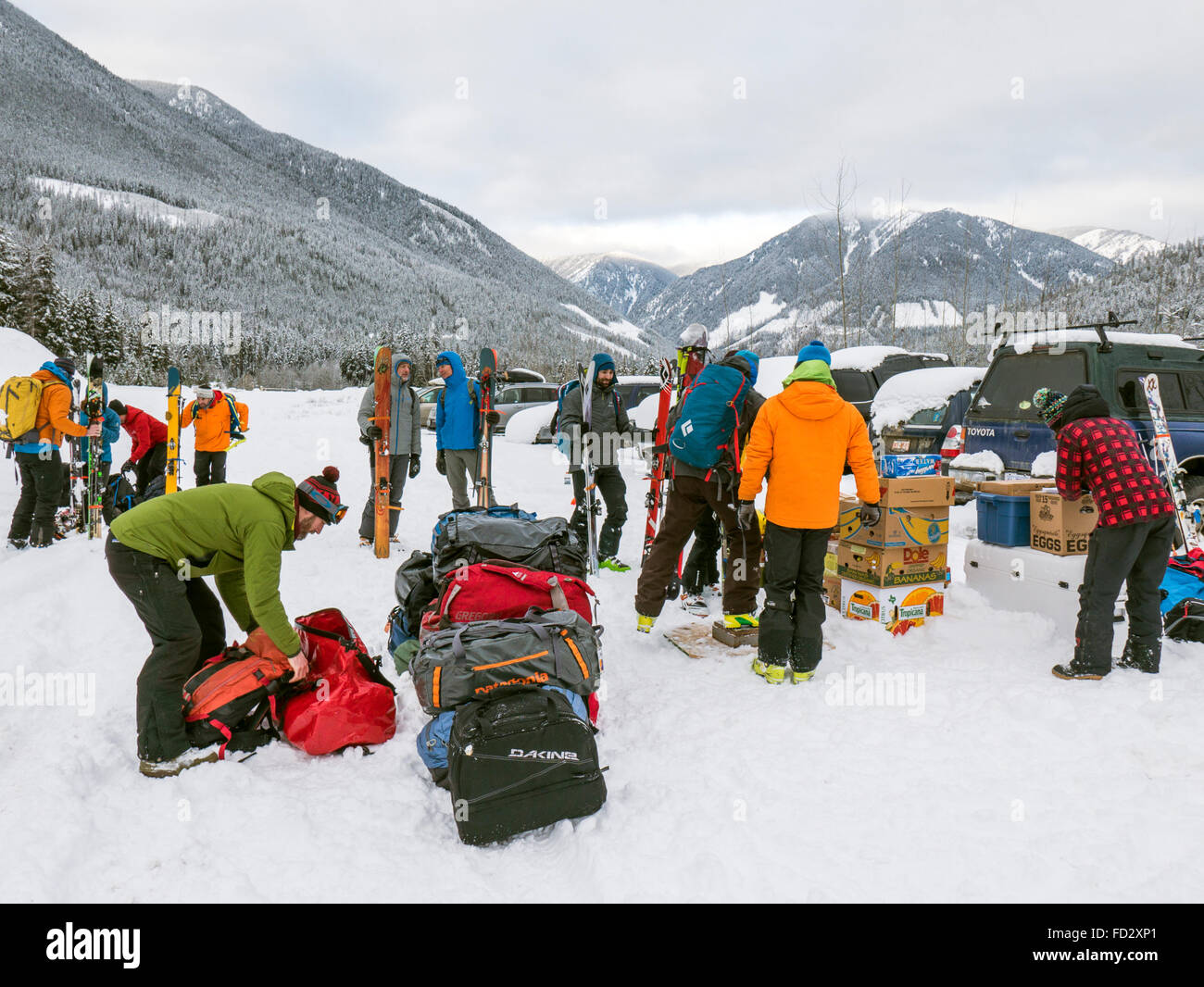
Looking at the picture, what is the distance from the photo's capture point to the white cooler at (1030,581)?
16.0 ft

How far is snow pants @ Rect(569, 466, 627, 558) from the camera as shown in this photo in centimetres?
676

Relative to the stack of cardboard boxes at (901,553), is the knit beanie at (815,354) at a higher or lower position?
higher

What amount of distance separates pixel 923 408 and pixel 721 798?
8362 millimetres

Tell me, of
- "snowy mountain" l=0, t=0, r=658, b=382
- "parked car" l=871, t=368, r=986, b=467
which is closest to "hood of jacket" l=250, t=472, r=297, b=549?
"parked car" l=871, t=368, r=986, b=467

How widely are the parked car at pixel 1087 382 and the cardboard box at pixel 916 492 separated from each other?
5.75ft

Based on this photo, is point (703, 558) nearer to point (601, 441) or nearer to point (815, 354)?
point (601, 441)

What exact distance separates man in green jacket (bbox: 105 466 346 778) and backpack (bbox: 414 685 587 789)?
0.73 meters

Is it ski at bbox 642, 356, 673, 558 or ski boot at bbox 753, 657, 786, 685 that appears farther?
ski at bbox 642, 356, 673, 558

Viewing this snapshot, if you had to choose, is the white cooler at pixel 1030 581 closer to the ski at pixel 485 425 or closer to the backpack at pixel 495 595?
the backpack at pixel 495 595

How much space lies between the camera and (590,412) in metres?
6.68
